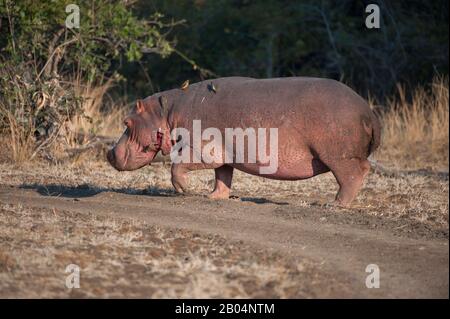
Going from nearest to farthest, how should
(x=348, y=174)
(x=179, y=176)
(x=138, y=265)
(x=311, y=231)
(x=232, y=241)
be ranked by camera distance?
(x=138, y=265)
(x=232, y=241)
(x=311, y=231)
(x=348, y=174)
(x=179, y=176)

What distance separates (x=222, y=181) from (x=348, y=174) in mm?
1443

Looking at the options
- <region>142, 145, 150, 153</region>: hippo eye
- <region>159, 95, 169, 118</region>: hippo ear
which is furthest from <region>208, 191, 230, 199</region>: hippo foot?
<region>159, 95, 169, 118</region>: hippo ear

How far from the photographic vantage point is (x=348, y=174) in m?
7.52

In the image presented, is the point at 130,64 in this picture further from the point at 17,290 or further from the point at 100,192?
the point at 17,290

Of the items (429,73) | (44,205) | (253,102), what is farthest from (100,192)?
(429,73)

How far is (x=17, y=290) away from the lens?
4977 millimetres

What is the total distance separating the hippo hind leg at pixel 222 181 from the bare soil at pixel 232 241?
6.7 inches

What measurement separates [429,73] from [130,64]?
7220 mm

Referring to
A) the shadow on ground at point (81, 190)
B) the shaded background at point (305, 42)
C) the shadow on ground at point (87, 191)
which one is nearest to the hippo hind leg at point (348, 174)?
Answer: the shadow on ground at point (87, 191)

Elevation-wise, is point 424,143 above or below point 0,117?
below

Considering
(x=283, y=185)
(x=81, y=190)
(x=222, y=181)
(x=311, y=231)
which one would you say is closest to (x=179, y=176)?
(x=222, y=181)

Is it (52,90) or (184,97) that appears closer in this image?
(184,97)

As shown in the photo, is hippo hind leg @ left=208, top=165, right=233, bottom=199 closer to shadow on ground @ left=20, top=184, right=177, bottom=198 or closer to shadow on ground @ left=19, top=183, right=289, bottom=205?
shadow on ground @ left=19, top=183, right=289, bottom=205

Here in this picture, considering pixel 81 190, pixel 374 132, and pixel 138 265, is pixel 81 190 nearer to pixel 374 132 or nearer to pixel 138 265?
pixel 374 132
